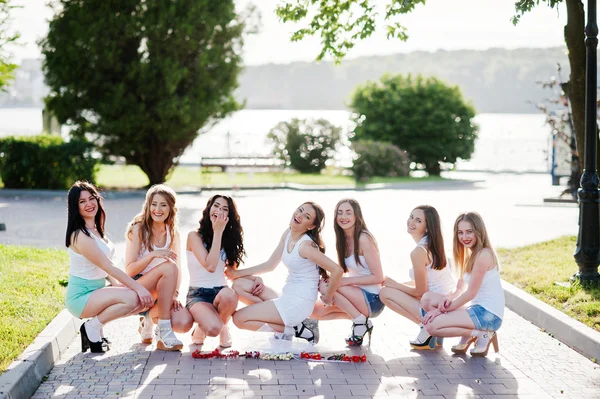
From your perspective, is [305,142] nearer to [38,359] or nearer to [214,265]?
[214,265]

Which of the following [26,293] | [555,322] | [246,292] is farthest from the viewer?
[26,293]

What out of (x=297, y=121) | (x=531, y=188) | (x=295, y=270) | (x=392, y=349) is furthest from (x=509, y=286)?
(x=297, y=121)

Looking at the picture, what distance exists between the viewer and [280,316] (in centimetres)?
687

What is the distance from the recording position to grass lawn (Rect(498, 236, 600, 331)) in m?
7.79

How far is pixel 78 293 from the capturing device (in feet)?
22.1

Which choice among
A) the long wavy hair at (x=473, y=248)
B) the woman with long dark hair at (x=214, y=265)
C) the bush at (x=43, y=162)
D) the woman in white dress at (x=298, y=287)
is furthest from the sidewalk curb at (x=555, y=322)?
the bush at (x=43, y=162)

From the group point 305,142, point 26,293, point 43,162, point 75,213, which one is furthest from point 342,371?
point 305,142

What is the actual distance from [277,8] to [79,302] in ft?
21.7

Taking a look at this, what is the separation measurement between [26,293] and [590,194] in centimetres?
613

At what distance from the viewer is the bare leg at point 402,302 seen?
693cm

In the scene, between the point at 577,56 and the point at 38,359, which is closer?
the point at 38,359

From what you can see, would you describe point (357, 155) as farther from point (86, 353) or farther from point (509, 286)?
point (86, 353)

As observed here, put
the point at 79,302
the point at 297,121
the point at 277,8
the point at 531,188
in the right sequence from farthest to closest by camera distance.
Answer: the point at 297,121
the point at 531,188
the point at 277,8
the point at 79,302

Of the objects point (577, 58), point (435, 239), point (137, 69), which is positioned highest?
point (137, 69)
